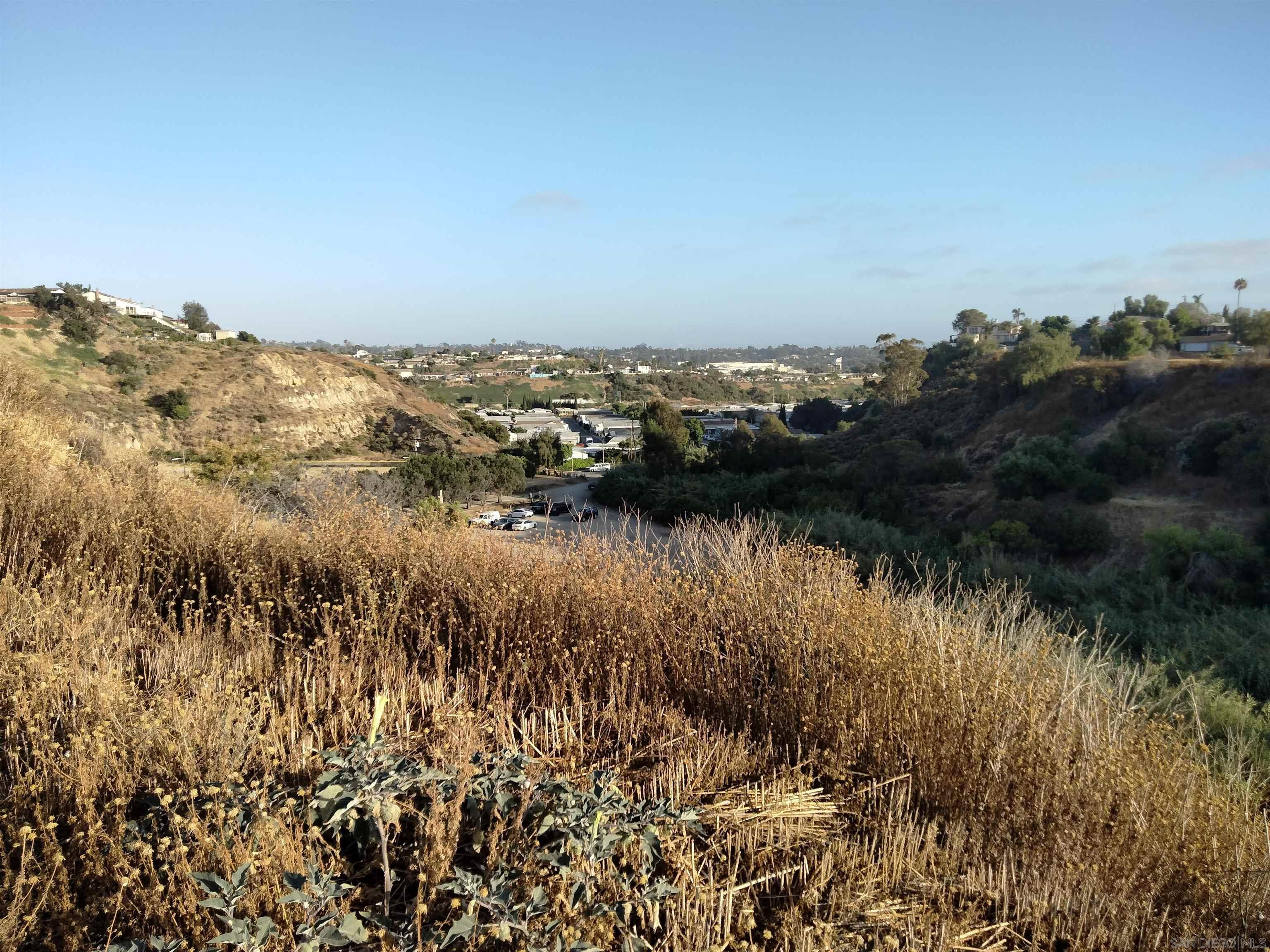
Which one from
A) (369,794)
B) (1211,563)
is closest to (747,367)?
(1211,563)

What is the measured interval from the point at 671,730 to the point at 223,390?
1752 inches

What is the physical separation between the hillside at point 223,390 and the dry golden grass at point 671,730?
30.6m

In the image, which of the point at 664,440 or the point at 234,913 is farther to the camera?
the point at 664,440

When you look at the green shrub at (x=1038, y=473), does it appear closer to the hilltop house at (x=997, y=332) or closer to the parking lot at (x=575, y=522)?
the parking lot at (x=575, y=522)

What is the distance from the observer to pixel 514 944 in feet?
5.07

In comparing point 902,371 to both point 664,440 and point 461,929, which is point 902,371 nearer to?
point 664,440

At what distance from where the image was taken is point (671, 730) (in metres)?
2.54

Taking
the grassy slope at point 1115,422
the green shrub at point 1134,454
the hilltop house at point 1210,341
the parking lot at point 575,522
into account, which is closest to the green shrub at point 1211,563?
the grassy slope at point 1115,422

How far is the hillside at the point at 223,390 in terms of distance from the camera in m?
34.6

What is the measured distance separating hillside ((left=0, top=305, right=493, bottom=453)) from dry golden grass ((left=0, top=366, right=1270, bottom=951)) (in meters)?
30.6

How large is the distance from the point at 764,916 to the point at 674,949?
1.10 ft

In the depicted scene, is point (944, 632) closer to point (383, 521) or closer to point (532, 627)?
point (532, 627)

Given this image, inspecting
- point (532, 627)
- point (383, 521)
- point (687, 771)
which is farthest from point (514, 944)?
point (383, 521)

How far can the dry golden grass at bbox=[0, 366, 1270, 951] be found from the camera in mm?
1773
